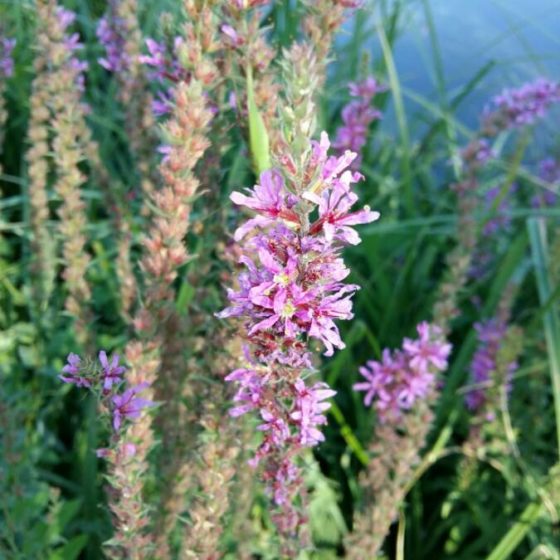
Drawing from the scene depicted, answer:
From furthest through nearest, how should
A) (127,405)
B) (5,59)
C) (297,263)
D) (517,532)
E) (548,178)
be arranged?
(548,178), (5,59), (517,532), (127,405), (297,263)

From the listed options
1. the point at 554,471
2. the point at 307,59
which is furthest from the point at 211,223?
the point at 554,471

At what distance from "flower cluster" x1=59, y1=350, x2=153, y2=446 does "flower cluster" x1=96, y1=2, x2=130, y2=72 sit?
1.38m

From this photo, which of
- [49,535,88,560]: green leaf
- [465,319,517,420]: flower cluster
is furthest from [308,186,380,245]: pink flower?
[465,319,517,420]: flower cluster

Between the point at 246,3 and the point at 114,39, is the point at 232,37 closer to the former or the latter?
the point at 246,3

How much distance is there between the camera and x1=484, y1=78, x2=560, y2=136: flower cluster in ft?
10.0

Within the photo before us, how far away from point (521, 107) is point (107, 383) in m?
2.52

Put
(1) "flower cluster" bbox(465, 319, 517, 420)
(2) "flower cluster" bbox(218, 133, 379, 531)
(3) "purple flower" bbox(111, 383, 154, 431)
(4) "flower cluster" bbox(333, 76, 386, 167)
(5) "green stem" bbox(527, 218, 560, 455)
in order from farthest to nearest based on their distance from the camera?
(1) "flower cluster" bbox(465, 319, 517, 420) < (4) "flower cluster" bbox(333, 76, 386, 167) < (5) "green stem" bbox(527, 218, 560, 455) < (3) "purple flower" bbox(111, 383, 154, 431) < (2) "flower cluster" bbox(218, 133, 379, 531)

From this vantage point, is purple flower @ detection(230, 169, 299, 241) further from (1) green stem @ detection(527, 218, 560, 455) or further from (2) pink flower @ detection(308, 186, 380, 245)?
(1) green stem @ detection(527, 218, 560, 455)

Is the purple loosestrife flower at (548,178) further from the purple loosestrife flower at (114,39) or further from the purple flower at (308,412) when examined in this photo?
the purple flower at (308,412)

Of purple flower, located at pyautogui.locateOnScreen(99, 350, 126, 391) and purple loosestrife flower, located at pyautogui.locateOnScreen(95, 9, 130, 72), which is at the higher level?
purple loosestrife flower, located at pyautogui.locateOnScreen(95, 9, 130, 72)

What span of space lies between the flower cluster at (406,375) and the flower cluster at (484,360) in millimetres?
631

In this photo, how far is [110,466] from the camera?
1.42m

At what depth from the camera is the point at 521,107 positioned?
10.1ft

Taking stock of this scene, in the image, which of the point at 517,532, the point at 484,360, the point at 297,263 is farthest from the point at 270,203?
the point at 484,360
